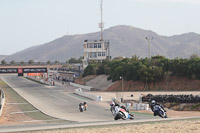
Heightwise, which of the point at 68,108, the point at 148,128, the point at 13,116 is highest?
the point at 148,128

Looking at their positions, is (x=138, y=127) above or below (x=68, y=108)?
above

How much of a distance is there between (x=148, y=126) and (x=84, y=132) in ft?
12.5

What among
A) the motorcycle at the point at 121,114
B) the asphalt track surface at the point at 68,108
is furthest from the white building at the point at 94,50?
the motorcycle at the point at 121,114

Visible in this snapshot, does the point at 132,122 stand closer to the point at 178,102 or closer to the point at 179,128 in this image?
the point at 179,128

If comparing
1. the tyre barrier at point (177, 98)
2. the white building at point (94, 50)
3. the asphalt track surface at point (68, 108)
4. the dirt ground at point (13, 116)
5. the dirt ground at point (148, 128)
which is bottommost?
the dirt ground at point (13, 116)

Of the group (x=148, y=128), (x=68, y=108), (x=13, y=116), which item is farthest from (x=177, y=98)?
(x=148, y=128)

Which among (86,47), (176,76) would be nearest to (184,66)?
(176,76)

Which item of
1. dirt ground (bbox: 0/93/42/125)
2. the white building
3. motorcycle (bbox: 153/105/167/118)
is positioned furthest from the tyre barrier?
the white building

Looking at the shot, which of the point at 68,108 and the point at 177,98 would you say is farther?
the point at 177,98

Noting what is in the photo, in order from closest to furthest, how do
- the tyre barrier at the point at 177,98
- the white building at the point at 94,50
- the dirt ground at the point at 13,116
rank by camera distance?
the dirt ground at the point at 13,116 → the tyre barrier at the point at 177,98 → the white building at the point at 94,50

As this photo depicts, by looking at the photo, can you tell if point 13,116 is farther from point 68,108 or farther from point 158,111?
point 158,111

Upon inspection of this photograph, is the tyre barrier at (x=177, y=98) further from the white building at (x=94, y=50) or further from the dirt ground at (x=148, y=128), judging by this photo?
the white building at (x=94, y=50)

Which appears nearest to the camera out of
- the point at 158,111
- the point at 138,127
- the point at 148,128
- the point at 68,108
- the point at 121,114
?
the point at 148,128

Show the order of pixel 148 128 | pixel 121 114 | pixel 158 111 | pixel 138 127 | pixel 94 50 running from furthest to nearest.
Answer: pixel 94 50
pixel 158 111
pixel 121 114
pixel 138 127
pixel 148 128
